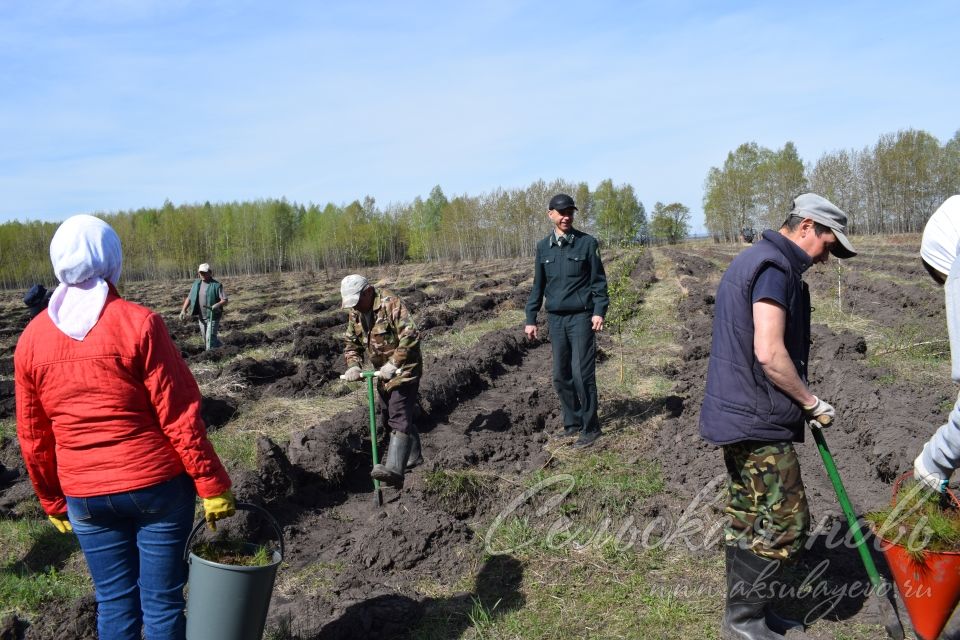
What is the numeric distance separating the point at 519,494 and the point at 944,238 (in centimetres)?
342

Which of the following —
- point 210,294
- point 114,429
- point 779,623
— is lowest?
point 779,623

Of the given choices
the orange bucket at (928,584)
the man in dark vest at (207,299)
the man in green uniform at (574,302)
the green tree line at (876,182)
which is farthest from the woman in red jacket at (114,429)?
the green tree line at (876,182)

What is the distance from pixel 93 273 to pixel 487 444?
179 inches

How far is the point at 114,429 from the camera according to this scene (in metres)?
2.65

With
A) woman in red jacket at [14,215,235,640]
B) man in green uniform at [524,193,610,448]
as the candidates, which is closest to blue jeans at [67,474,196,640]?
woman in red jacket at [14,215,235,640]

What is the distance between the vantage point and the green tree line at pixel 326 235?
68812 millimetres

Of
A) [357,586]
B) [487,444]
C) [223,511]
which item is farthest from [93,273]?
[487,444]

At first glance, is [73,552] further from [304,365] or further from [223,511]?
[304,365]

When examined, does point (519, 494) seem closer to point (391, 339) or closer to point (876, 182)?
point (391, 339)

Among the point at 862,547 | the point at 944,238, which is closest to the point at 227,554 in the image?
the point at 862,547

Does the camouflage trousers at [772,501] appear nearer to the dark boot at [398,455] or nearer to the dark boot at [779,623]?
the dark boot at [779,623]

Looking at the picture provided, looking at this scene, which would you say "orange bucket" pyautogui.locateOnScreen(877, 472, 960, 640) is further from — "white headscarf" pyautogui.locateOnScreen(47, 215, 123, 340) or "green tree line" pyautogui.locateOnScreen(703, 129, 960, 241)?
"green tree line" pyautogui.locateOnScreen(703, 129, 960, 241)

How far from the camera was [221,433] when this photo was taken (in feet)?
25.9

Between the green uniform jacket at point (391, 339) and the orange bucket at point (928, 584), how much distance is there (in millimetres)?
3475
